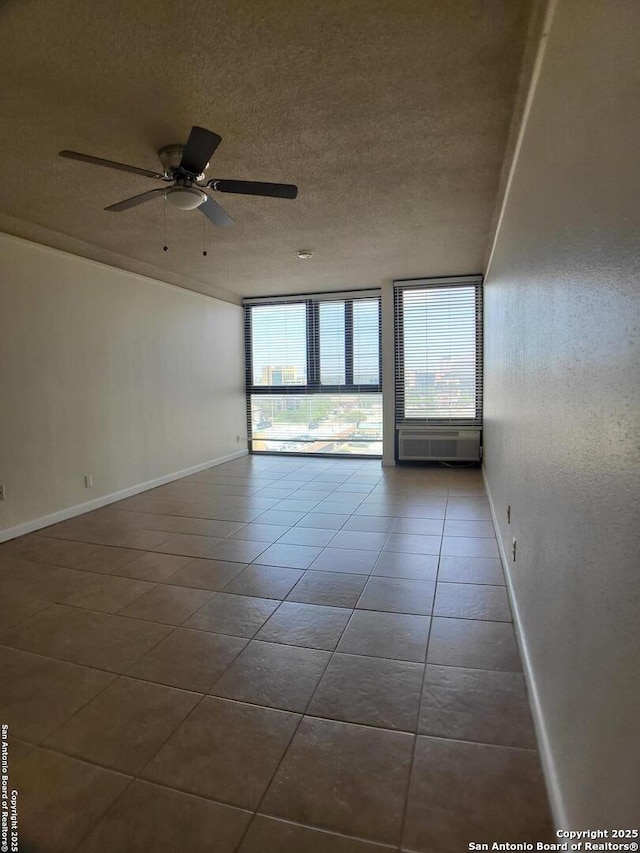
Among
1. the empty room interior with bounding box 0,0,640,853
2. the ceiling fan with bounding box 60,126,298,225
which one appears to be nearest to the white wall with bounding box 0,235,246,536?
the empty room interior with bounding box 0,0,640,853

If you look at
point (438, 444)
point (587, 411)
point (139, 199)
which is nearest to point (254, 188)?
point (139, 199)

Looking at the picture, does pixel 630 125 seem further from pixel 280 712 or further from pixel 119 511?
pixel 119 511

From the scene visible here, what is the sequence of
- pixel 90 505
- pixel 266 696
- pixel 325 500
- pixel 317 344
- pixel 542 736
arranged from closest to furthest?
pixel 542 736 < pixel 266 696 < pixel 90 505 < pixel 325 500 < pixel 317 344

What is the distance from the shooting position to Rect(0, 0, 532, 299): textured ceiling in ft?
5.86

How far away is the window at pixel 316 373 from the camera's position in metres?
7.25

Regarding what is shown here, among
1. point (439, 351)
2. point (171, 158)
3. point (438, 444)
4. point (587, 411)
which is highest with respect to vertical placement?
point (171, 158)

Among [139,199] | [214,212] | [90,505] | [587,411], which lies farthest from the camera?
[90,505]

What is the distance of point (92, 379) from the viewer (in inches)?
188

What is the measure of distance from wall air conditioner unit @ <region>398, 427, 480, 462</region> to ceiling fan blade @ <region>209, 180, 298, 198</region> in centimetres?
447

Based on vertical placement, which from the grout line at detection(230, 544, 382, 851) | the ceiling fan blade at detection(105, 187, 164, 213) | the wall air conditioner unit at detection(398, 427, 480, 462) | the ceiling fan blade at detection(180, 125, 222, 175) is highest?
the ceiling fan blade at detection(180, 125, 222, 175)

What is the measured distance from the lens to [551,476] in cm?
156

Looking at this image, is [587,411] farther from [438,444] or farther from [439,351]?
[439,351]

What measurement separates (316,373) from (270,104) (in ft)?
17.3

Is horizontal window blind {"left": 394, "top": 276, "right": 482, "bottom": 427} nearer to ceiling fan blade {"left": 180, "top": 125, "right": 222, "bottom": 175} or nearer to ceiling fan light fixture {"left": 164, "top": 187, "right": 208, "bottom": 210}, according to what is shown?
ceiling fan light fixture {"left": 164, "top": 187, "right": 208, "bottom": 210}
